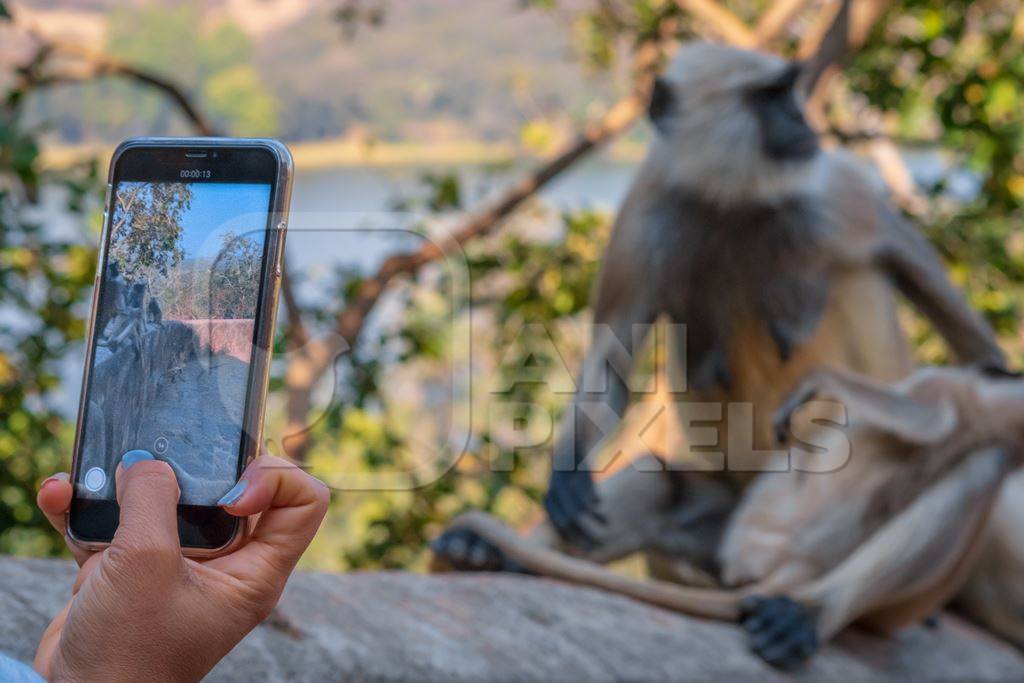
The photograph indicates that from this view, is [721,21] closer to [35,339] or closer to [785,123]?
[785,123]

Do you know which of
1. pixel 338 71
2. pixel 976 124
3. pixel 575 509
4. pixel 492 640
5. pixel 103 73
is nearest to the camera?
pixel 492 640

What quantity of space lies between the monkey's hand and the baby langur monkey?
0.66ft

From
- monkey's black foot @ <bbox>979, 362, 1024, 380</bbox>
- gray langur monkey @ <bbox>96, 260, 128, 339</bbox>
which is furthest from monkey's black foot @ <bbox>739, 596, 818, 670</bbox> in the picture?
gray langur monkey @ <bbox>96, 260, 128, 339</bbox>

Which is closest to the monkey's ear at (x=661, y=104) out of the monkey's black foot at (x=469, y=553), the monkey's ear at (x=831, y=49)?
the monkey's ear at (x=831, y=49)

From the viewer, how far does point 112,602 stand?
110 cm

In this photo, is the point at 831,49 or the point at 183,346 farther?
the point at 831,49

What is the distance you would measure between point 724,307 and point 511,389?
40.0 inches

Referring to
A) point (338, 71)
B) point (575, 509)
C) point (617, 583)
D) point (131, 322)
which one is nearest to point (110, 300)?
point (131, 322)

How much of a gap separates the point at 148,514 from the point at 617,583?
5.92 feet

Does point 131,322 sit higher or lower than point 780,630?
higher

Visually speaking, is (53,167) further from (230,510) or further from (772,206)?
(230,510)

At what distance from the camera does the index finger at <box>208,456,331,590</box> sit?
1.18m

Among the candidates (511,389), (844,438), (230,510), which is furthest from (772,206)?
(230,510)

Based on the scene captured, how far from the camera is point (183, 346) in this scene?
1.25 metres
